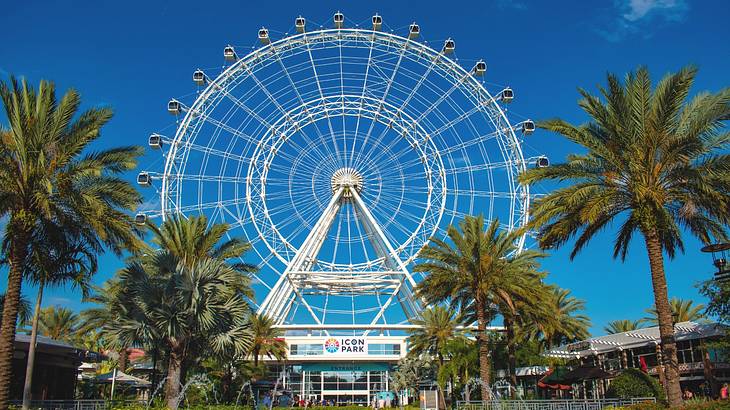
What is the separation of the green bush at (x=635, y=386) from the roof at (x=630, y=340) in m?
8.01

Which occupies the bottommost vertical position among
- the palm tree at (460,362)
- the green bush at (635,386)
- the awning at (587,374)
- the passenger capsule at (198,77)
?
the green bush at (635,386)

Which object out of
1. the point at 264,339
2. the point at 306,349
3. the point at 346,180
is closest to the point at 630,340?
the point at 346,180

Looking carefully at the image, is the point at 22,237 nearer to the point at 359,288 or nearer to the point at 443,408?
the point at 443,408

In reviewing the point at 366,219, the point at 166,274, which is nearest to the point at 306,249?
the point at 366,219

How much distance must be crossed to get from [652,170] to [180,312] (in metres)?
15.9

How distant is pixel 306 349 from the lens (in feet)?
196

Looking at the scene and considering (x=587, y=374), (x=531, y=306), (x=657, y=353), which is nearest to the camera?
(x=531, y=306)

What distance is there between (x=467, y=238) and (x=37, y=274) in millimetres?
16943

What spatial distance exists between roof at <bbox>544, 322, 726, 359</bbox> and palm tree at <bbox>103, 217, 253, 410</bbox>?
80.8 feet

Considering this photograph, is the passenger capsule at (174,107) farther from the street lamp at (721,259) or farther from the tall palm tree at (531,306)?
the street lamp at (721,259)

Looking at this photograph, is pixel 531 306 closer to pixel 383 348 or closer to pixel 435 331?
pixel 435 331

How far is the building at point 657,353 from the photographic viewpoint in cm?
3491

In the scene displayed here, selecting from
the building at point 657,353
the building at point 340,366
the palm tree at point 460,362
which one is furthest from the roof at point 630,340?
the building at point 340,366

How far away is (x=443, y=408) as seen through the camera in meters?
36.7
